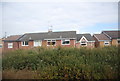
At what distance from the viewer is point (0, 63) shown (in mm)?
1893

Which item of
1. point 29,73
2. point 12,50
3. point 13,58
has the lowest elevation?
point 29,73

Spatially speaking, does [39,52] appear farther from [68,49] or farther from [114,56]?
[114,56]

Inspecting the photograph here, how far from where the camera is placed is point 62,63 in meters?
1.74

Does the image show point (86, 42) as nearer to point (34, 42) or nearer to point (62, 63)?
point (62, 63)

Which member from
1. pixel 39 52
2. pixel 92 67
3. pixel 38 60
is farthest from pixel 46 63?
pixel 92 67

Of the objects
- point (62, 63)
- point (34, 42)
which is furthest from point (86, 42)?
point (34, 42)

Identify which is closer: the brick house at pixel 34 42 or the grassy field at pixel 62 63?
the grassy field at pixel 62 63

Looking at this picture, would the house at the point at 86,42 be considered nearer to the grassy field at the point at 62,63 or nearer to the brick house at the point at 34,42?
the brick house at the point at 34,42

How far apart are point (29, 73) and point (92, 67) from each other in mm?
1197

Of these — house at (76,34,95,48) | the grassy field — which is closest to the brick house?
house at (76,34,95,48)

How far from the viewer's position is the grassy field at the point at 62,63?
5.31 feet

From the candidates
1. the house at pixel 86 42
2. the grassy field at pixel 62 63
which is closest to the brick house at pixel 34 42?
the house at pixel 86 42

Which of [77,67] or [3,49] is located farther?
[3,49]

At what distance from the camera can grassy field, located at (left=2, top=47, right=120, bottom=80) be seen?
1.62m
